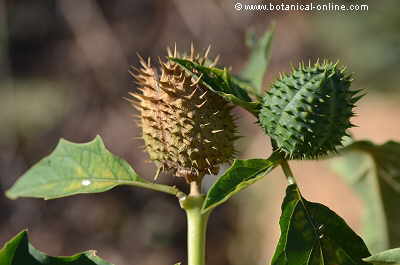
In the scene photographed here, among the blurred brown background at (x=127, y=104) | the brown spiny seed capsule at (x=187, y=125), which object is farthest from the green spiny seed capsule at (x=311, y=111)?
the blurred brown background at (x=127, y=104)

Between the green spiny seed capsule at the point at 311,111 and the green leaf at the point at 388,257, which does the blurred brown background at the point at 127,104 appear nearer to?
the green spiny seed capsule at the point at 311,111

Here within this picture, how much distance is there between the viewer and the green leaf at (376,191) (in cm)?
220

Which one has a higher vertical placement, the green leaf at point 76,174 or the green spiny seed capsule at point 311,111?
the green spiny seed capsule at point 311,111

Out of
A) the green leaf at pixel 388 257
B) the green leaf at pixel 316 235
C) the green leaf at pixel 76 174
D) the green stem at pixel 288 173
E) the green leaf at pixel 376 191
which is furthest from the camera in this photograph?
the green leaf at pixel 376 191

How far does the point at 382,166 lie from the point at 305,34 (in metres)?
5.96

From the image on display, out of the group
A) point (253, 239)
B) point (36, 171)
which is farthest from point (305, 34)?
point (36, 171)

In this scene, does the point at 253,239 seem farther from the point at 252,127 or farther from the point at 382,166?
the point at 382,166

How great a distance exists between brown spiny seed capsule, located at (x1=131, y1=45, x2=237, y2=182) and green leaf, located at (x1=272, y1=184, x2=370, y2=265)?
8.9 inches

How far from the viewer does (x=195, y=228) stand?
5.31ft

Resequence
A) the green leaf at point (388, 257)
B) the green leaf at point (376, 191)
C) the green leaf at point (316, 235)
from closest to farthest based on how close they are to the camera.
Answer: the green leaf at point (388, 257)
the green leaf at point (316, 235)
the green leaf at point (376, 191)

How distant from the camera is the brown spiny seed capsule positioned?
5.29 feet

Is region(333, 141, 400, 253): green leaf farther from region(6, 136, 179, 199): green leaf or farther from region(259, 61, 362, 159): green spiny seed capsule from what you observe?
region(6, 136, 179, 199): green leaf

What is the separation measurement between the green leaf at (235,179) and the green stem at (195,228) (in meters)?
0.19

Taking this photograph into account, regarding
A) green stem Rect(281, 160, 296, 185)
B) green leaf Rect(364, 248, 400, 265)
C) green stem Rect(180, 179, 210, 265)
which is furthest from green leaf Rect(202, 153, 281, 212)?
green leaf Rect(364, 248, 400, 265)
